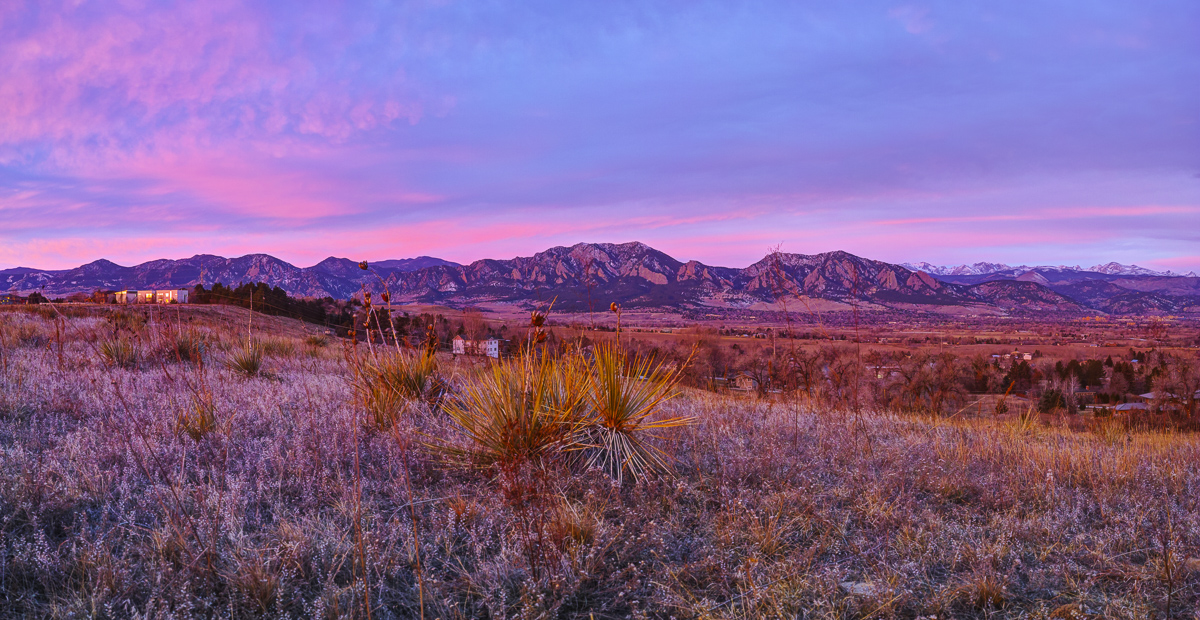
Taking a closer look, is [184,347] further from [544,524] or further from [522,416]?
[544,524]

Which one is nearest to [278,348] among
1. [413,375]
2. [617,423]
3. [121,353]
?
[121,353]

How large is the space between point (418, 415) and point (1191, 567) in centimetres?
607

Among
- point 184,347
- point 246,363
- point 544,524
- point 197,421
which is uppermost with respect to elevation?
point 184,347

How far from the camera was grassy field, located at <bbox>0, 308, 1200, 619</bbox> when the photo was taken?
2.70 meters

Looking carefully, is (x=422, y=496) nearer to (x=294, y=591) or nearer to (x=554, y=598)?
(x=294, y=591)

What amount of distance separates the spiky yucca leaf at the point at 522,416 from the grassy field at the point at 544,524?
0.28 ft

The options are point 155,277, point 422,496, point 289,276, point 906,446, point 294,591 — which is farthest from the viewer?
point 155,277

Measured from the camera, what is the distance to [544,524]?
3242mm

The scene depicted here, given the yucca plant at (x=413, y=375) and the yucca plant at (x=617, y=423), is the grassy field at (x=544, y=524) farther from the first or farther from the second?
the yucca plant at (x=413, y=375)

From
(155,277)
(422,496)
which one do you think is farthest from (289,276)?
(422,496)

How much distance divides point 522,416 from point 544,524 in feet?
3.38

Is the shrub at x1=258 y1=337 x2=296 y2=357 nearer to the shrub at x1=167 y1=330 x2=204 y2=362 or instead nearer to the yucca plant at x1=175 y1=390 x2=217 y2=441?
the shrub at x1=167 y1=330 x2=204 y2=362

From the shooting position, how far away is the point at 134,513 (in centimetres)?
326

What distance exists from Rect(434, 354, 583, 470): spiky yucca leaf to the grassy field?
84 mm
